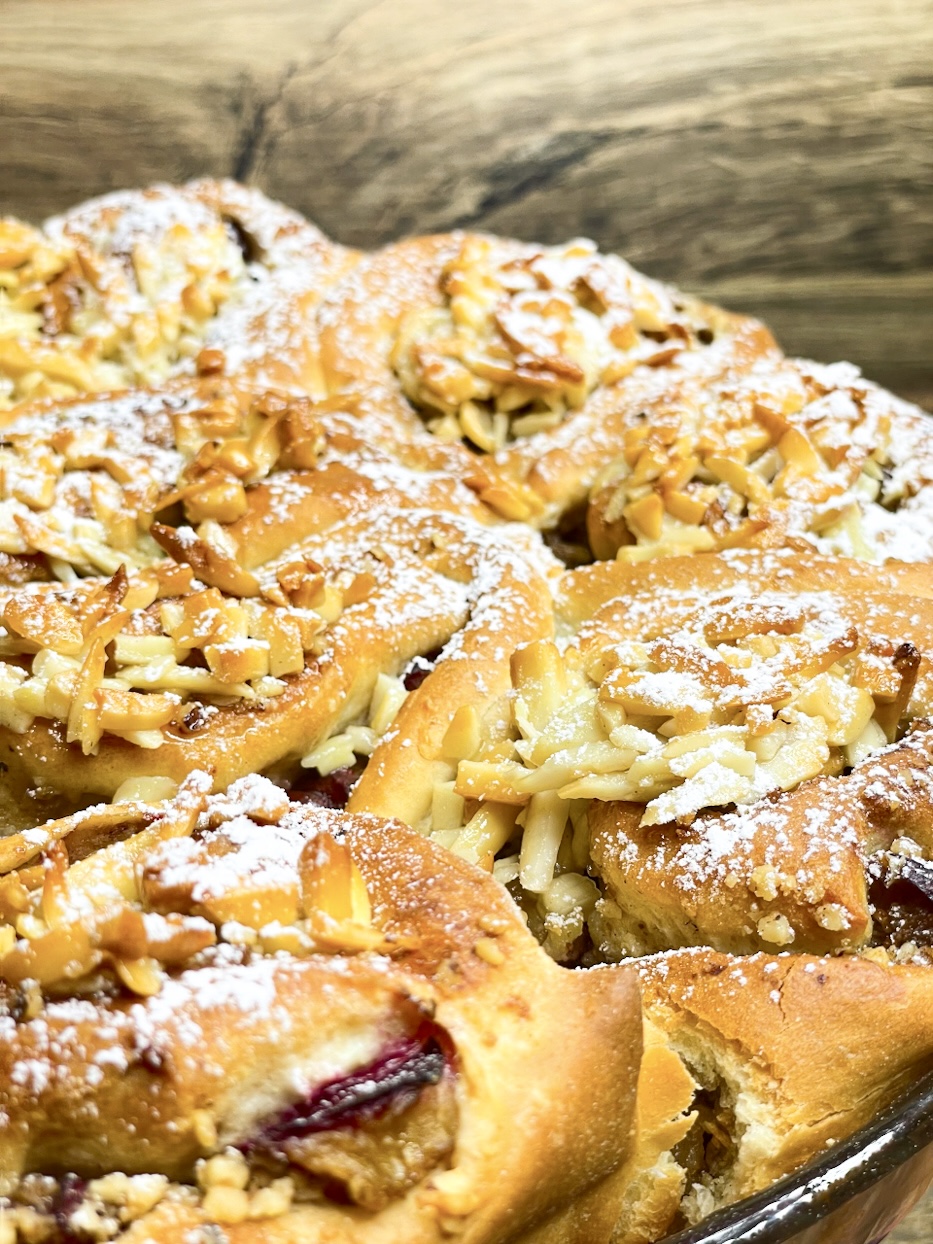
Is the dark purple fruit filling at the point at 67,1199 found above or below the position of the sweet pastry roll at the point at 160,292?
below

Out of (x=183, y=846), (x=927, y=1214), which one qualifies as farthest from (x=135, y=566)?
(x=927, y=1214)

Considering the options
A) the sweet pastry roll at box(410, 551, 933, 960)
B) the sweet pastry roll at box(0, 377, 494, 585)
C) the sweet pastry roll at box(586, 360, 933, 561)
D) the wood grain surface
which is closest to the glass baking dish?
the sweet pastry roll at box(410, 551, 933, 960)

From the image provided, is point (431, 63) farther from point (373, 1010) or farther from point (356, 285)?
point (373, 1010)

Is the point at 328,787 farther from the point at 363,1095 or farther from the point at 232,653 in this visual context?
the point at 363,1095

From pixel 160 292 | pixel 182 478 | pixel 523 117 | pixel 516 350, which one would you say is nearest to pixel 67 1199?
pixel 182 478

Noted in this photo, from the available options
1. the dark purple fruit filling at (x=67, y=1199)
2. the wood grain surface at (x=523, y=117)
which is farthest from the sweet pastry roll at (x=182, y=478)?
the wood grain surface at (x=523, y=117)

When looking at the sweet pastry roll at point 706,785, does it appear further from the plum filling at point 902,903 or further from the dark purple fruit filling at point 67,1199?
the dark purple fruit filling at point 67,1199
